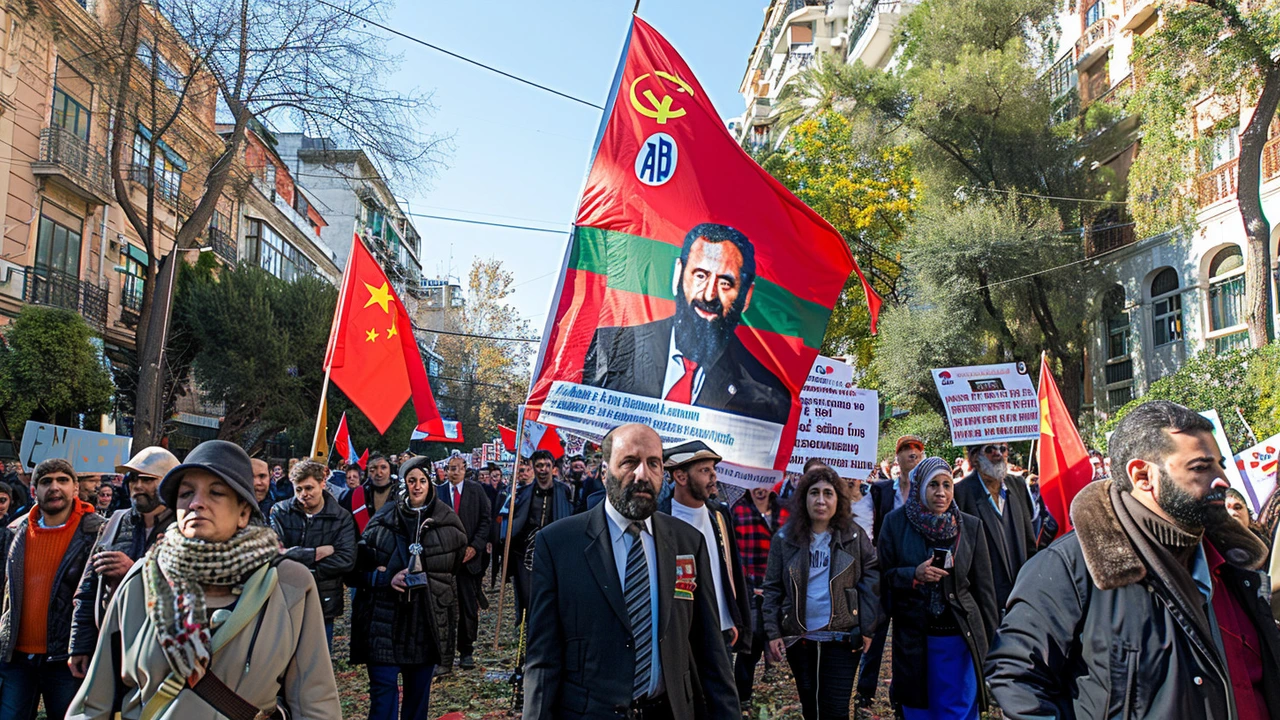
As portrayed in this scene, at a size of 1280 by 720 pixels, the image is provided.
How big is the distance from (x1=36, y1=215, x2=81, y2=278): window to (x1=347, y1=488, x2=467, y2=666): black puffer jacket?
21926 millimetres

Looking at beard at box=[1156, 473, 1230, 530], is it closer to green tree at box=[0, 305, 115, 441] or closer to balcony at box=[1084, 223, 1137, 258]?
green tree at box=[0, 305, 115, 441]

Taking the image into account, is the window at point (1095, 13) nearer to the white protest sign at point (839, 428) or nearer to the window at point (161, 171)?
the white protest sign at point (839, 428)

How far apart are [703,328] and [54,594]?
3.83 metres

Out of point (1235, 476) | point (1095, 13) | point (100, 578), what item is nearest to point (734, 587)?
point (100, 578)

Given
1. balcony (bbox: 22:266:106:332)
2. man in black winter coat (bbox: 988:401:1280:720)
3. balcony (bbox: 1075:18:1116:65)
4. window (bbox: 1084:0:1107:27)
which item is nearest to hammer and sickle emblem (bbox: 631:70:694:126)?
man in black winter coat (bbox: 988:401:1280:720)

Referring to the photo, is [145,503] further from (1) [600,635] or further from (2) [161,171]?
(2) [161,171]

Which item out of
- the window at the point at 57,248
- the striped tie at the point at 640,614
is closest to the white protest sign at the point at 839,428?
the striped tie at the point at 640,614

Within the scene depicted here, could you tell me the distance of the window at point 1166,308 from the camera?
27.3 m

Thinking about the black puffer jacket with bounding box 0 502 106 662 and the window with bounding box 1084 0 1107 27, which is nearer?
the black puffer jacket with bounding box 0 502 106 662

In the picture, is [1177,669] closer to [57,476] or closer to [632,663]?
[632,663]

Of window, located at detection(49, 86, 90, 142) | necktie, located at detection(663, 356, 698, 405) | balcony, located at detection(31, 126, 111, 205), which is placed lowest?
necktie, located at detection(663, 356, 698, 405)

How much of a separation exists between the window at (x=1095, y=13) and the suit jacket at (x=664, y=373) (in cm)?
3094

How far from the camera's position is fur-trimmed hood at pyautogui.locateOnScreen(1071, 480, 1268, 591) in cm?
265

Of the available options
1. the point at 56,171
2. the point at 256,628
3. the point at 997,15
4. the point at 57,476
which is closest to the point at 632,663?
the point at 256,628
